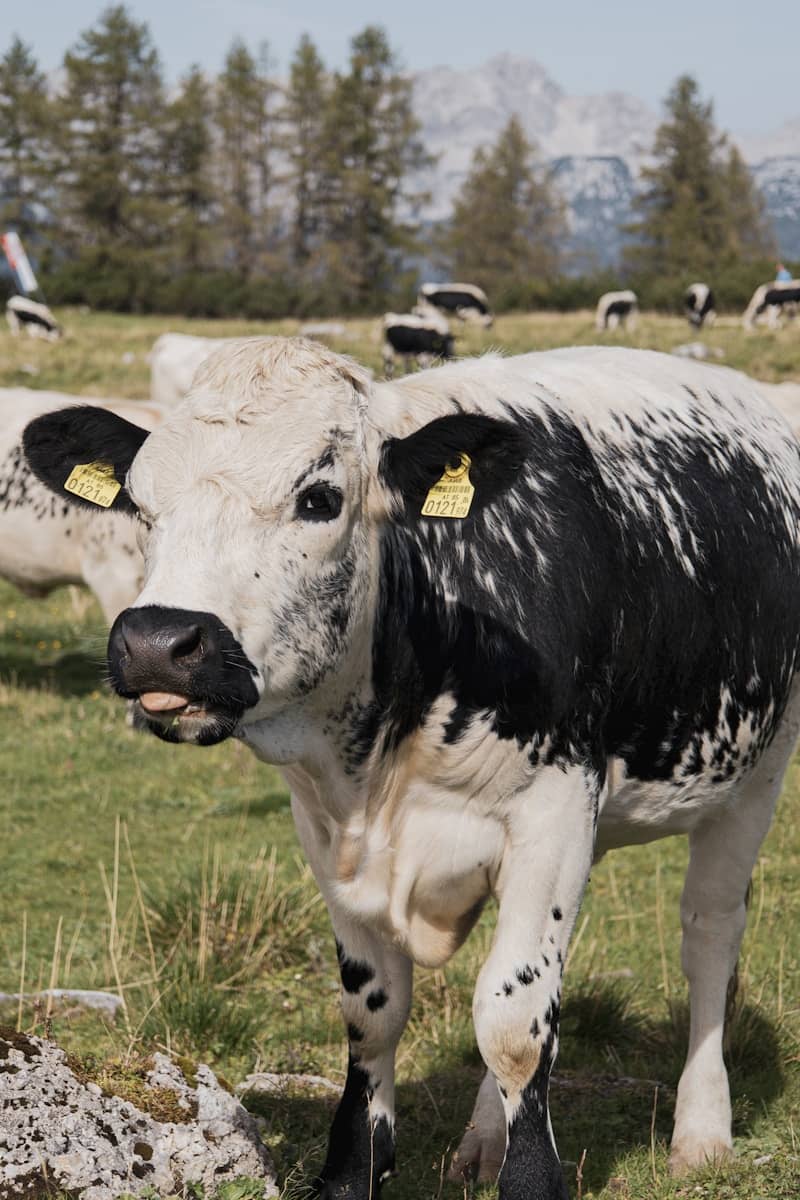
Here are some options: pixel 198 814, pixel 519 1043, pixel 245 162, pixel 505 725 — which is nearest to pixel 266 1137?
pixel 519 1043

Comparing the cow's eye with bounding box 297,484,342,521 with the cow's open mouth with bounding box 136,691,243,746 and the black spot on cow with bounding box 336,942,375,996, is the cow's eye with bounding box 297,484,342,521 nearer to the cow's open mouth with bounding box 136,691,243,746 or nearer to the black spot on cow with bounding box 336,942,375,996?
the cow's open mouth with bounding box 136,691,243,746

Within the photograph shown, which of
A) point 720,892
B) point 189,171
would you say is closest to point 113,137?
point 189,171

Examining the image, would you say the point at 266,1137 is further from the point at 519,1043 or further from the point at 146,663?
the point at 146,663

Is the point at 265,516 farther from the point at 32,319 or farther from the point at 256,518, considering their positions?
the point at 32,319

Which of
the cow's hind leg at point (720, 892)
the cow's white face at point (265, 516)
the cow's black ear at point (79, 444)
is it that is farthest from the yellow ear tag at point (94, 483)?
the cow's hind leg at point (720, 892)

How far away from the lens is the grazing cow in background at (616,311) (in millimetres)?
41312

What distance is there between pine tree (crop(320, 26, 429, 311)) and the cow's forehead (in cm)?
7358

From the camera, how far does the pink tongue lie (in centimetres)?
293

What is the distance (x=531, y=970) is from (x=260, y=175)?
88.8 m

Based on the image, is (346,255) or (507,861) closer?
(507,861)

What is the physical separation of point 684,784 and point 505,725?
84 centimetres

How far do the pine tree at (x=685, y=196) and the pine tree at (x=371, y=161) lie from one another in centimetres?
1340

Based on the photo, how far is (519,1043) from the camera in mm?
3580

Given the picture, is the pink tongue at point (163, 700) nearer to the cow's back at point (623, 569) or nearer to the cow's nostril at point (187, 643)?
the cow's nostril at point (187, 643)
